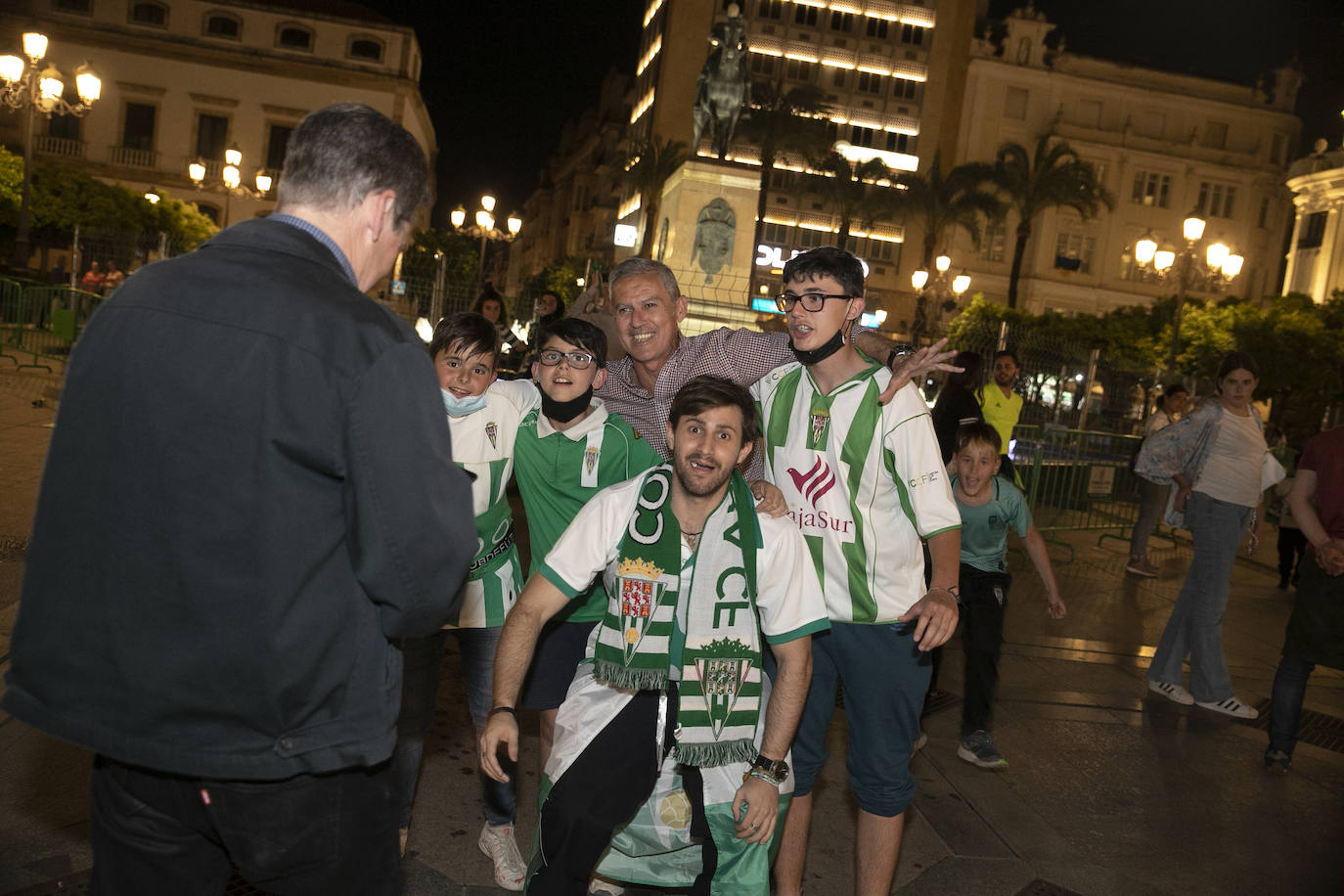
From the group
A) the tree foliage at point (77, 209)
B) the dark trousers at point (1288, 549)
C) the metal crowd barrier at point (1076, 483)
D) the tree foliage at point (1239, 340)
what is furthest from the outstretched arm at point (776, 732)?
the tree foliage at point (77, 209)

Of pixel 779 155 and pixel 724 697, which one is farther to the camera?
pixel 779 155

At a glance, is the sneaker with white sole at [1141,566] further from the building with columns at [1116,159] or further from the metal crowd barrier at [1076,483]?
the building with columns at [1116,159]

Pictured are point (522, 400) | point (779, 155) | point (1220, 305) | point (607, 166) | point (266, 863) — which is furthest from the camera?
point (607, 166)

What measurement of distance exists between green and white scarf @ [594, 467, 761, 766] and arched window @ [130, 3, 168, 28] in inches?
2391

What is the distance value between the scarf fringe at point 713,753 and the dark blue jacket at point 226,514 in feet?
4.19

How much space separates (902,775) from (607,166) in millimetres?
79469

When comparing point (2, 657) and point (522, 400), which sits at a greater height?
point (522, 400)

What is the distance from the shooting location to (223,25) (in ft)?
180

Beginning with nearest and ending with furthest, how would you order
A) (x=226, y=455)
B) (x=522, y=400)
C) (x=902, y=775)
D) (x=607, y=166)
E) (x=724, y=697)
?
(x=226, y=455)
(x=724, y=697)
(x=902, y=775)
(x=522, y=400)
(x=607, y=166)

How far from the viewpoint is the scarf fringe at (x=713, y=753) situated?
117 inches

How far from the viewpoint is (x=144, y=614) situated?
5.84 feet

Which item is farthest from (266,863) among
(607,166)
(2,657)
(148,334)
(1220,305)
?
(607,166)

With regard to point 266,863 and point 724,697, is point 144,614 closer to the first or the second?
point 266,863

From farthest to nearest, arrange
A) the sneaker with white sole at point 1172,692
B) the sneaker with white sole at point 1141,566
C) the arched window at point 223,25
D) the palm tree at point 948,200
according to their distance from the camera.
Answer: the palm tree at point 948,200, the arched window at point 223,25, the sneaker with white sole at point 1141,566, the sneaker with white sole at point 1172,692
